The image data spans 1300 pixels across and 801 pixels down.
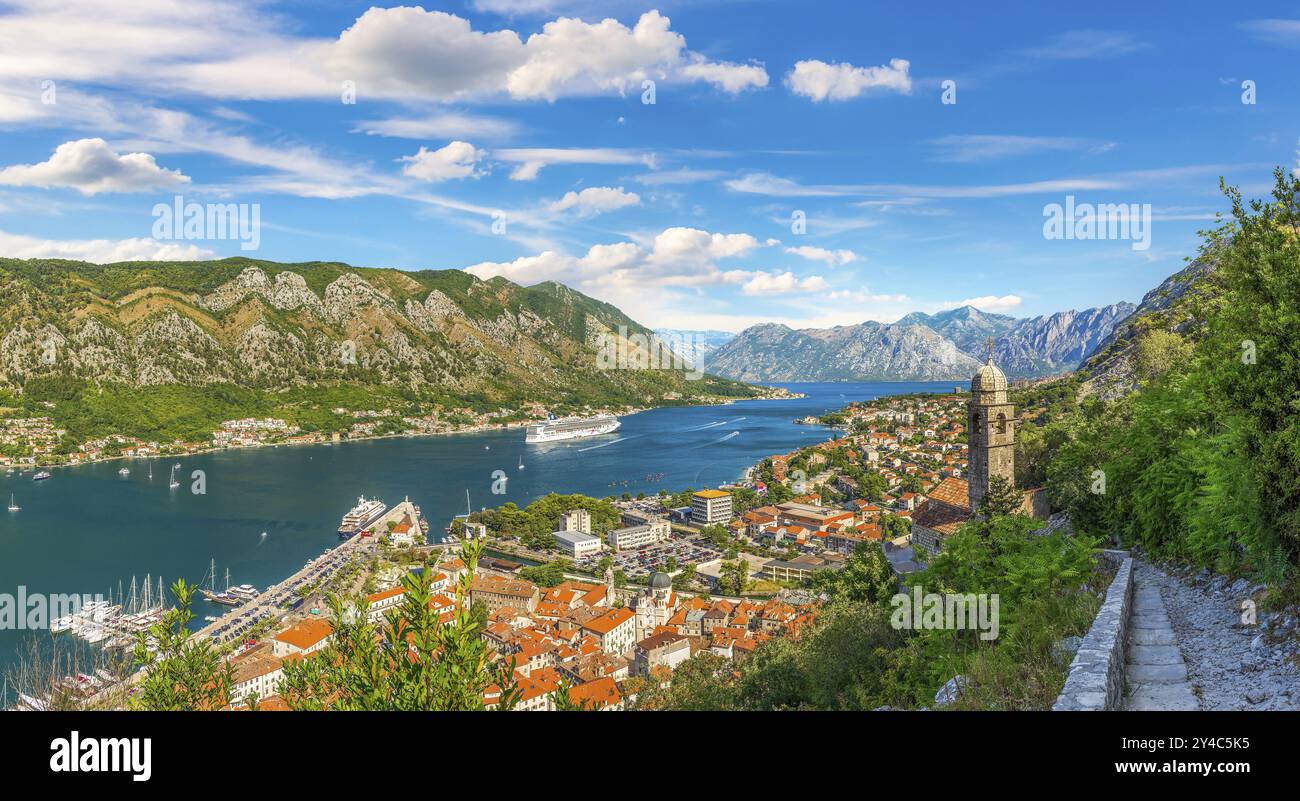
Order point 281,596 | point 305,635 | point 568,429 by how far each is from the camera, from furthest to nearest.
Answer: point 568,429, point 281,596, point 305,635

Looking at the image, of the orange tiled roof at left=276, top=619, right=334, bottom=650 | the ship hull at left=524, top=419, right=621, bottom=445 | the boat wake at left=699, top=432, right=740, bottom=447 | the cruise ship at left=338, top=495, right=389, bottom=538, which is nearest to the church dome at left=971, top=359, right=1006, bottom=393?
the orange tiled roof at left=276, top=619, right=334, bottom=650

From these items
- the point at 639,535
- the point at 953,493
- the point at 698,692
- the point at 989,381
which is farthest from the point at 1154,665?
the point at 639,535

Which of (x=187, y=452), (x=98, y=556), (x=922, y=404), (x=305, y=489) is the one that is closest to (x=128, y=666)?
(x=98, y=556)

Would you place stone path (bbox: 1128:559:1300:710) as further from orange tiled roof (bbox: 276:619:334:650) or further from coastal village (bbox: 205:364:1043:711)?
orange tiled roof (bbox: 276:619:334:650)

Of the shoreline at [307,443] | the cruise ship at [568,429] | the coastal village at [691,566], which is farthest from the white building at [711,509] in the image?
the shoreline at [307,443]

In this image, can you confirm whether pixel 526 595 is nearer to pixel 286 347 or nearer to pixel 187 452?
pixel 187 452

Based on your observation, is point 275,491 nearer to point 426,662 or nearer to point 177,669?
point 177,669
